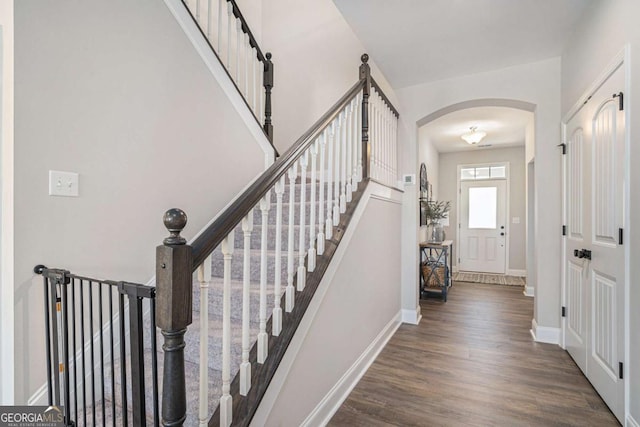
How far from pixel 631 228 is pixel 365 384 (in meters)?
1.89

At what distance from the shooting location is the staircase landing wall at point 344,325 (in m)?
1.57

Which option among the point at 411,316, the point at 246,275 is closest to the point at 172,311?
the point at 246,275

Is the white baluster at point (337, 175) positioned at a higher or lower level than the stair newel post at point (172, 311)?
higher

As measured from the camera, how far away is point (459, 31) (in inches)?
104

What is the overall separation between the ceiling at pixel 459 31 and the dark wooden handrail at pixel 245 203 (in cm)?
122

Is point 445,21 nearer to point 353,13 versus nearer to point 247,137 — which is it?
point 353,13

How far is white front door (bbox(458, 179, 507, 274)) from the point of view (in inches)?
271

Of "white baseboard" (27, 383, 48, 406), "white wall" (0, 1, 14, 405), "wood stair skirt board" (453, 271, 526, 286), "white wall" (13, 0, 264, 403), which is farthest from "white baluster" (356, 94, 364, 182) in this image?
"wood stair skirt board" (453, 271, 526, 286)

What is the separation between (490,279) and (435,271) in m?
2.16

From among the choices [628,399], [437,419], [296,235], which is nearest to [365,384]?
[437,419]

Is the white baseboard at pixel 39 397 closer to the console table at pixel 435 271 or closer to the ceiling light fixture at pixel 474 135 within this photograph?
the console table at pixel 435 271

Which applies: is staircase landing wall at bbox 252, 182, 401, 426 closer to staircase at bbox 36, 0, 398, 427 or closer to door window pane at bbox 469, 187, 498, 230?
staircase at bbox 36, 0, 398, 427

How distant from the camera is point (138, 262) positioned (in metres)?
2.02

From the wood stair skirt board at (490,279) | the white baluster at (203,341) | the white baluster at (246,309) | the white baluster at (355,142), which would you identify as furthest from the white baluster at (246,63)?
the wood stair skirt board at (490,279)
